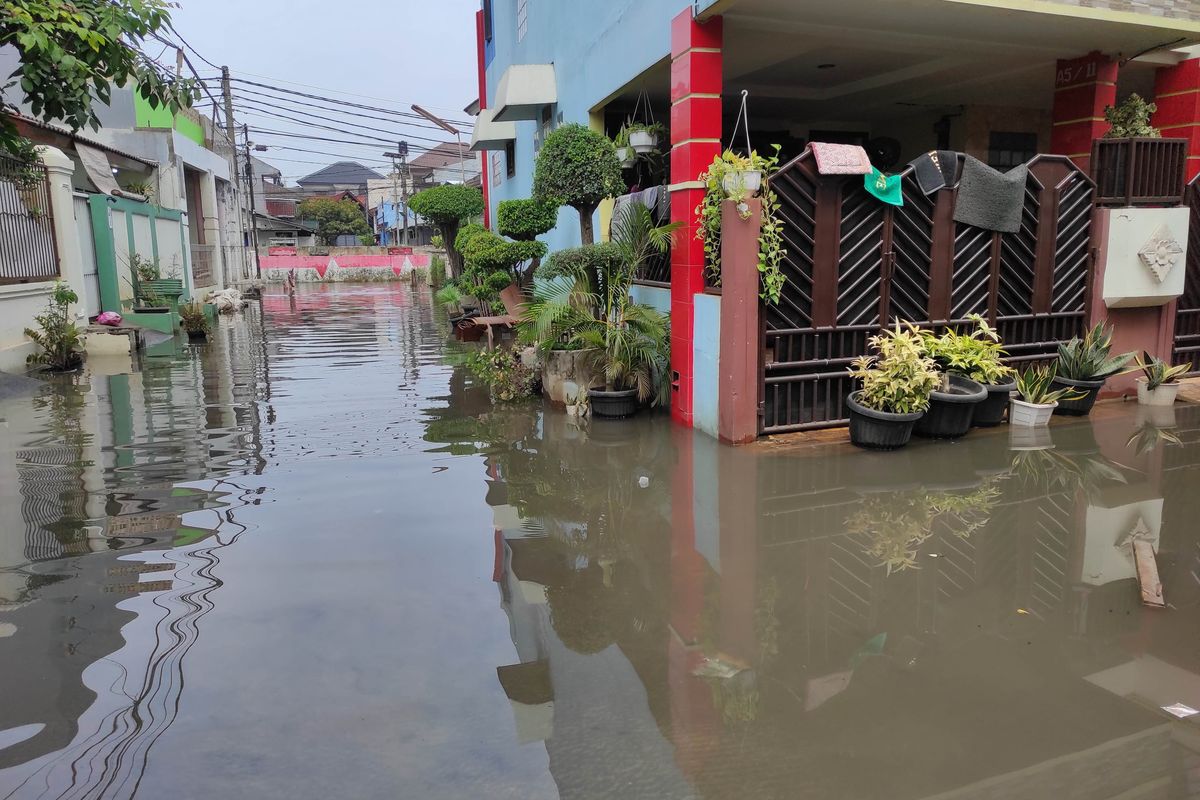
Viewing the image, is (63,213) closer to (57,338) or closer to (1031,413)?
(57,338)

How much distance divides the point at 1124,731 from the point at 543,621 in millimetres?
2399

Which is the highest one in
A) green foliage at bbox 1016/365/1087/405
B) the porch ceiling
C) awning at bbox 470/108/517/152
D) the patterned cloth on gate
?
awning at bbox 470/108/517/152

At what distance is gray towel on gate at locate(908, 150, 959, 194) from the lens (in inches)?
298

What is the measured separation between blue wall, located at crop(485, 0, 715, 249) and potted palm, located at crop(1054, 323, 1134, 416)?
15.6 ft

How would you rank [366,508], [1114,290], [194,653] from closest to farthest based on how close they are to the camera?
1. [194,653]
2. [366,508]
3. [1114,290]

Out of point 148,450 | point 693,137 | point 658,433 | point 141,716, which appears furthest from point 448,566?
point 693,137

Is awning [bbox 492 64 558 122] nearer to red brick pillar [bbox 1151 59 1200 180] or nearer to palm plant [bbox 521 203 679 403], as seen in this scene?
palm plant [bbox 521 203 679 403]

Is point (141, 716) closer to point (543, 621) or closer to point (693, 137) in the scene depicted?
point (543, 621)

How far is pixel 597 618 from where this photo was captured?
13.3ft

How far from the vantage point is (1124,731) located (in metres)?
2.99

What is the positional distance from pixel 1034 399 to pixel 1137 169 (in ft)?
9.14

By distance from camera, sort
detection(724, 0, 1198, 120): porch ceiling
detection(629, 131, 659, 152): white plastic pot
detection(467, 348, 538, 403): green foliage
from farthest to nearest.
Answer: detection(629, 131, 659, 152): white plastic pot
detection(467, 348, 538, 403): green foliage
detection(724, 0, 1198, 120): porch ceiling

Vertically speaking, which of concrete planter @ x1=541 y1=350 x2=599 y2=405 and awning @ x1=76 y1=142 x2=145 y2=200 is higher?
awning @ x1=76 y1=142 x2=145 y2=200

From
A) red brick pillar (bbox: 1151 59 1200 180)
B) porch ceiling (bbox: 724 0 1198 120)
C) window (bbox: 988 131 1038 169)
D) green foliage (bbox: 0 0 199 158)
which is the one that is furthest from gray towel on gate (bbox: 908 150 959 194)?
window (bbox: 988 131 1038 169)
